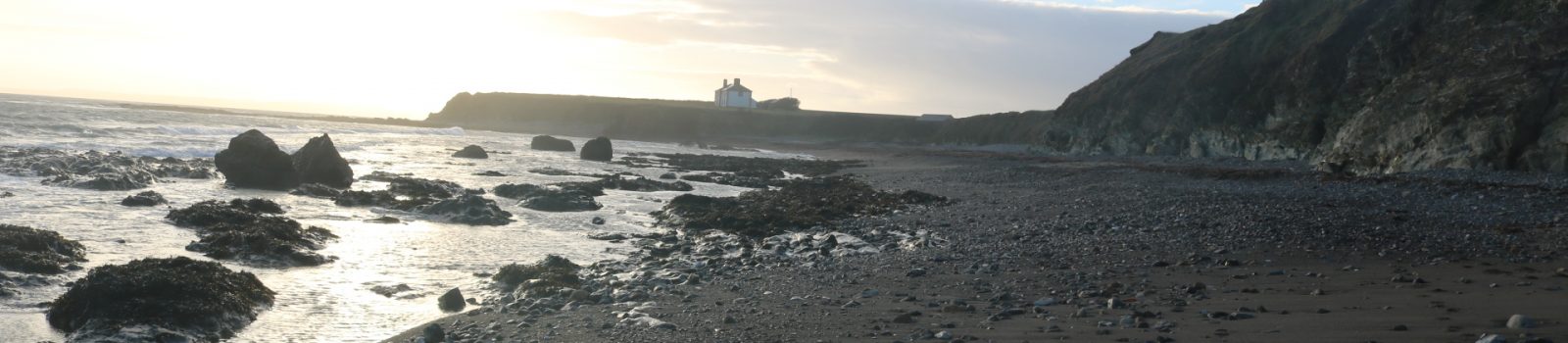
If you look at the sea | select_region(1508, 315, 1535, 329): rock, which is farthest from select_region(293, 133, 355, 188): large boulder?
select_region(1508, 315, 1535, 329): rock

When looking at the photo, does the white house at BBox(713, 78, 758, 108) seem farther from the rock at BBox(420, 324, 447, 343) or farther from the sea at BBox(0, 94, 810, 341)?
the rock at BBox(420, 324, 447, 343)

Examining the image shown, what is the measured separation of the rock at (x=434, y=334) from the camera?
29.8ft

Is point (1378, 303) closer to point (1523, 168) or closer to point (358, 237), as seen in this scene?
point (358, 237)

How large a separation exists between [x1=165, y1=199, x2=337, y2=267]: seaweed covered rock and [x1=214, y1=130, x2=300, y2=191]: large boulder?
7738mm

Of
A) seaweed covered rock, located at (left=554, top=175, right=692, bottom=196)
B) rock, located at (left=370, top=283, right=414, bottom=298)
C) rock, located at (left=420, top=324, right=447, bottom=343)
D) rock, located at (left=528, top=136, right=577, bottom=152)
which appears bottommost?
rock, located at (left=528, top=136, right=577, bottom=152)

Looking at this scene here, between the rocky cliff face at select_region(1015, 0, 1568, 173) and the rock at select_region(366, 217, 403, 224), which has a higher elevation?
the rocky cliff face at select_region(1015, 0, 1568, 173)

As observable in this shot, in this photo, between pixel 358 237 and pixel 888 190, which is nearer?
pixel 358 237

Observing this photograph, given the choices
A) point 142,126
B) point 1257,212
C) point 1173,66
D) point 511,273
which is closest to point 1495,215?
point 1257,212

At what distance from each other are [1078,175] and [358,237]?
21.3 meters

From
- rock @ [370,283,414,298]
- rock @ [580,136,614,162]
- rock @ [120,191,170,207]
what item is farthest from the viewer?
rock @ [580,136,614,162]

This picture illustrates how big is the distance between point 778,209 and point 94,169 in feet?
57.2

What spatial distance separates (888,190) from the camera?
29.8 metres

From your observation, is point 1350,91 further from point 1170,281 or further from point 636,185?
point 1170,281

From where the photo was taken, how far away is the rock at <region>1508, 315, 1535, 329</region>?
6.98 metres
